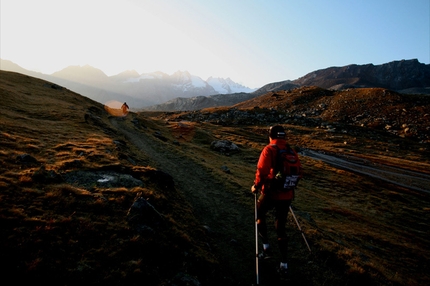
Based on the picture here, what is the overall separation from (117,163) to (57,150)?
6.81 metres

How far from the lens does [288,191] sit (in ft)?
30.2

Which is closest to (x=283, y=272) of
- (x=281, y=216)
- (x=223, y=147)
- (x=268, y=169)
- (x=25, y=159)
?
(x=281, y=216)

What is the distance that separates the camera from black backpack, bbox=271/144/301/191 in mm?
8844

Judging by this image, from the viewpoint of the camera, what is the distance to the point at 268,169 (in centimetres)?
891

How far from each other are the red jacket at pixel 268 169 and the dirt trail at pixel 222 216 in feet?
11.8

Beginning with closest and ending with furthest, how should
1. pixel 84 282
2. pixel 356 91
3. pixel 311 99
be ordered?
pixel 84 282 < pixel 356 91 < pixel 311 99

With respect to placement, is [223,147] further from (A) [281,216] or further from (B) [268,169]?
(B) [268,169]

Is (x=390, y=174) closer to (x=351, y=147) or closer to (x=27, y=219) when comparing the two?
(x=351, y=147)

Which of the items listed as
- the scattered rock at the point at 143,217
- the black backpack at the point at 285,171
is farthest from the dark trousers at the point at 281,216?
the scattered rock at the point at 143,217

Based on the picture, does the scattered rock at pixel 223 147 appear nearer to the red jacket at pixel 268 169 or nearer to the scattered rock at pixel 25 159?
the scattered rock at pixel 25 159

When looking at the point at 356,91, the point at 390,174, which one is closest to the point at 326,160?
the point at 390,174

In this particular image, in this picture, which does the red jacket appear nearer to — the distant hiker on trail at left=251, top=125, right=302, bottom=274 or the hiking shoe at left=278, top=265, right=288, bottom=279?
the distant hiker on trail at left=251, top=125, right=302, bottom=274

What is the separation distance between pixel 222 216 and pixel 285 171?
25.5 ft

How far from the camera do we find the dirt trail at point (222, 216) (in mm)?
10156
